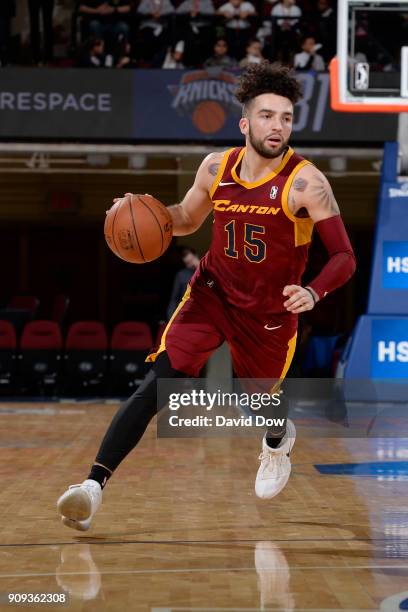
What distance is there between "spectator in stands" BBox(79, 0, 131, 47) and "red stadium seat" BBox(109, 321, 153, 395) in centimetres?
384

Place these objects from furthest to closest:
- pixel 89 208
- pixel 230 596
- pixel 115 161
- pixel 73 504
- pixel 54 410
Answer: pixel 89 208 < pixel 115 161 < pixel 54 410 < pixel 73 504 < pixel 230 596

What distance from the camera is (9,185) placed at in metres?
19.9

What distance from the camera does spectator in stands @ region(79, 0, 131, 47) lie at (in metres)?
14.1

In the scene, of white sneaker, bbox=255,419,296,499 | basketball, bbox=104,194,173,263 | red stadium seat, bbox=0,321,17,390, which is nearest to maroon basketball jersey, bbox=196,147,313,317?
Answer: basketball, bbox=104,194,173,263

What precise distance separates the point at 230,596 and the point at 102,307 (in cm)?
1712

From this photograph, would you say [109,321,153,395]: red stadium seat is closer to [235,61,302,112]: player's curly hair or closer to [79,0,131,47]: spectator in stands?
[79,0,131,47]: spectator in stands

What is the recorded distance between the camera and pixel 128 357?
45.5 feet

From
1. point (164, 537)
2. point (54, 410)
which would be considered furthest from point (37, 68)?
point (164, 537)

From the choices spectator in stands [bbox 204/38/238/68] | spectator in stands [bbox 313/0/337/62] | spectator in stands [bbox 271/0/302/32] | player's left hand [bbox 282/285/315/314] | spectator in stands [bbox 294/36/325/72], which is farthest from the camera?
spectator in stands [bbox 313/0/337/62]

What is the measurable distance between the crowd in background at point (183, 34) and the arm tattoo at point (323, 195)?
28.0 ft

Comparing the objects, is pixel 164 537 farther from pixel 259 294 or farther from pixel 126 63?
pixel 126 63

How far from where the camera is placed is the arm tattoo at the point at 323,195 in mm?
4664

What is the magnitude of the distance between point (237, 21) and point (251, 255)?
1010 cm

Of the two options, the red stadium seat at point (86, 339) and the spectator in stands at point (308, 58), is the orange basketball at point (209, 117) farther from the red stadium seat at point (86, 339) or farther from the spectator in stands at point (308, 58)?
the red stadium seat at point (86, 339)
